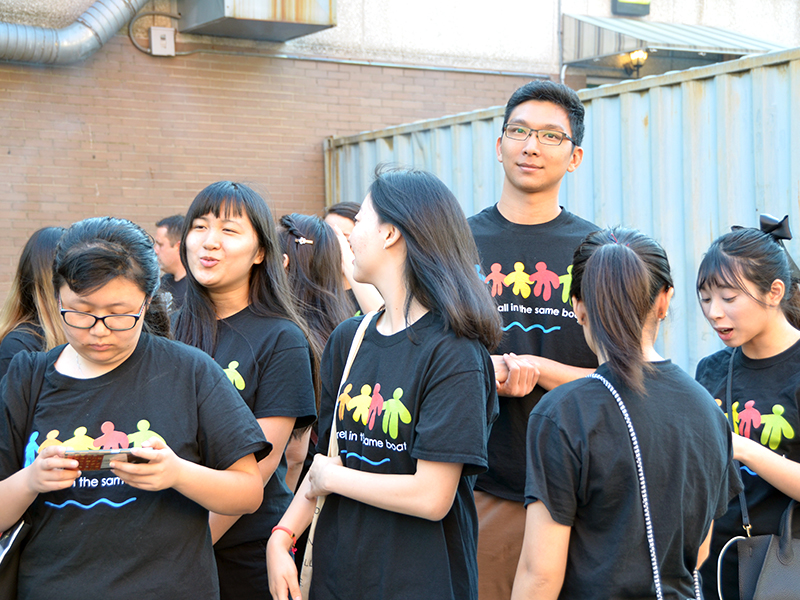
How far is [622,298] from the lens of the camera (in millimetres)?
1948

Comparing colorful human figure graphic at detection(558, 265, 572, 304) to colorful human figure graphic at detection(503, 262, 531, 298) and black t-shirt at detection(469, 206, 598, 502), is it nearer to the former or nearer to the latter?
black t-shirt at detection(469, 206, 598, 502)

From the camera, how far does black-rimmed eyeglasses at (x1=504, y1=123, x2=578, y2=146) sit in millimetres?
2830

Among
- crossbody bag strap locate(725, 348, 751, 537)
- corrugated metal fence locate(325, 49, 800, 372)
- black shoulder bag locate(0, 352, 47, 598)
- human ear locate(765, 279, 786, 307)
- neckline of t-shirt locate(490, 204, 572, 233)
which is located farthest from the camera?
corrugated metal fence locate(325, 49, 800, 372)

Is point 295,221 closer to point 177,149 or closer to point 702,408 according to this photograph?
point 702,408

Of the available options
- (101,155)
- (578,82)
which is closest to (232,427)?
(101,155)

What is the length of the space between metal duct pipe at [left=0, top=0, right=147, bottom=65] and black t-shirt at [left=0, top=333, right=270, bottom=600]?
6.59 metres

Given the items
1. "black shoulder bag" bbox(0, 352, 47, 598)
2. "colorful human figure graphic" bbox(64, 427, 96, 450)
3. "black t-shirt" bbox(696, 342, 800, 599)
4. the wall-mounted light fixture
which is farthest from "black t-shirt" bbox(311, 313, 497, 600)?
the wall-mounted light fixture

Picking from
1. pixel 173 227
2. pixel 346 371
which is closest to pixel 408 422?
pixel 346 371

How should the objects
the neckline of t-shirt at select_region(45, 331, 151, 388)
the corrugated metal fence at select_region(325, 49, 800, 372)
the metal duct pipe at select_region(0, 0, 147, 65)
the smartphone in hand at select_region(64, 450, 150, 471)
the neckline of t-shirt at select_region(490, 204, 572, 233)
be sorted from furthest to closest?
the metal duct pipe at select_region(0, 0, 147, 65)
the corrugated metal fence at select_region(325, 49, 800, 372)
the neckline of t-shirt at select_region(490, 204, 572, 233)
the neckline of t-shirt at select_region(45, 331, 151, 388)
the smartphone in hand at select_region(64, 450, 150, 471)

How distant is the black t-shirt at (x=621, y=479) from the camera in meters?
1.84

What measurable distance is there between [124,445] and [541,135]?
1.73 m

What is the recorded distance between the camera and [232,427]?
2041 millimetres

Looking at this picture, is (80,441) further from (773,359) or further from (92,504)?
(773,359)

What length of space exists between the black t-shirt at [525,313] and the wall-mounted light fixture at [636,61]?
7730 mm
